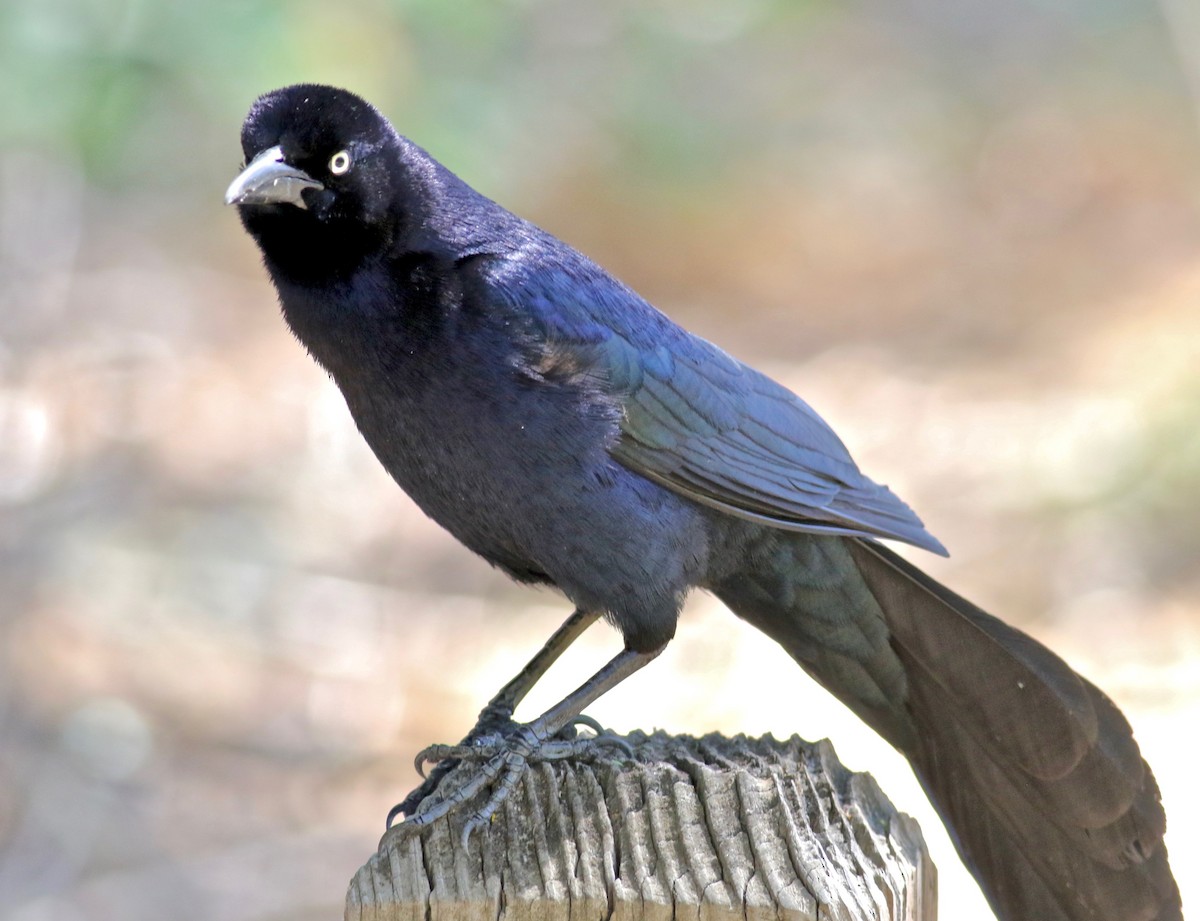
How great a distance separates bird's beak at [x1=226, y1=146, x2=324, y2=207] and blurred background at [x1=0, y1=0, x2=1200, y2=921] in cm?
418

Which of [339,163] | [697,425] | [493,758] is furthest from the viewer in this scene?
[697,425]

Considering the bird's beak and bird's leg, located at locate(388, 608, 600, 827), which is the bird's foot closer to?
bird's leg, located at locate(388, 608, 600, 827)

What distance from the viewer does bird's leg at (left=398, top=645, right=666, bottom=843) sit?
2.96 meters

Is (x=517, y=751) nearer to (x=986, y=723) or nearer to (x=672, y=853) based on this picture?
(x=672, y=853)

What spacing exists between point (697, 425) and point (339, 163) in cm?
115

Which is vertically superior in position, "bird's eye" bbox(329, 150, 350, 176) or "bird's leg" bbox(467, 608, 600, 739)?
"bird's eye" bbox(329, 150, 350, 176)

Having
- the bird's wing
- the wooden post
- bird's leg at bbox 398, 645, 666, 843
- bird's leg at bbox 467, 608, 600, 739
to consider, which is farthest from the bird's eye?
the wooden post

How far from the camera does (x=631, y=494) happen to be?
3.70 metres

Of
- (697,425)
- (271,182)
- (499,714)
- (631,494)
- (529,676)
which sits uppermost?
(271,182)

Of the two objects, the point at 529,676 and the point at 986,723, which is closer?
the point at 986,723

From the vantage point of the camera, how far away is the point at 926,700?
12.4 ft

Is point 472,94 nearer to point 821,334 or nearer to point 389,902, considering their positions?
point 821,334

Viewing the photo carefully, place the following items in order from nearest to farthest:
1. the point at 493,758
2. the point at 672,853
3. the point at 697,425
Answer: the point at 672,853 < the point at 493,758 < the point at 697,425

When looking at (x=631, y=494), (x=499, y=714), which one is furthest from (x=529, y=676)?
(x=631, y=494)
